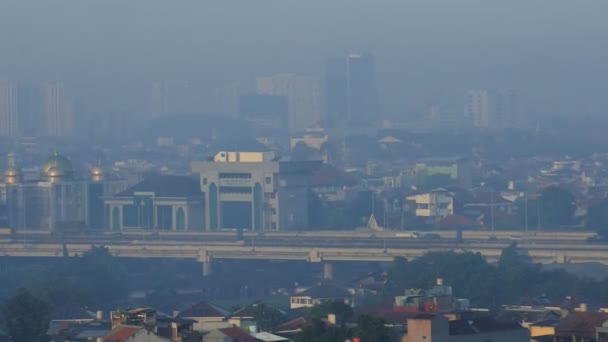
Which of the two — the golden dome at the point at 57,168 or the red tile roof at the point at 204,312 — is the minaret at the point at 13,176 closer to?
the golden dome at the point at 57,168

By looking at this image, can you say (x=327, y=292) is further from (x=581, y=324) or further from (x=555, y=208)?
(x=555, y=208)

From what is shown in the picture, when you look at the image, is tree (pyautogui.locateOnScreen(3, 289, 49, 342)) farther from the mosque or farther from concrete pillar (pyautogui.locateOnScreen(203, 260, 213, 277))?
the mosque

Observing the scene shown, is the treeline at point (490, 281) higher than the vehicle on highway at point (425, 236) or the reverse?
the reverse

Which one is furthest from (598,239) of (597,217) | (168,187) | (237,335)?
(237,335)

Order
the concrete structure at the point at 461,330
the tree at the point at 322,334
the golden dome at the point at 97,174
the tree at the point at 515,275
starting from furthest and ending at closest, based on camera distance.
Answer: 1. the golden dome at the point at 97,174
2. the tree at the point at 515,275
3. the concrete structure at the point at 461,330
4. the tree at the point at 322,334

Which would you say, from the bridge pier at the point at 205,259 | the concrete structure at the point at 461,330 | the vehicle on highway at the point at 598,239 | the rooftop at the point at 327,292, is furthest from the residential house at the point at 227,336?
the vehicle on highway at the point at 598,239

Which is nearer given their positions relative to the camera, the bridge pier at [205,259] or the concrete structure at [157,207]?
the bridge pier at [205,259]

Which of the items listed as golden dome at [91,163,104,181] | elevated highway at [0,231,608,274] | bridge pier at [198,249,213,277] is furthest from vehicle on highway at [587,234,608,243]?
golden dome at [91,163,104,181]
